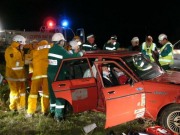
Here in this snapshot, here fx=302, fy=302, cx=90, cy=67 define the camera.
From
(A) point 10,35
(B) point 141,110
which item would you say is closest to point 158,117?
(B) point 141,110

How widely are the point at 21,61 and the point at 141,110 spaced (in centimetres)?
334

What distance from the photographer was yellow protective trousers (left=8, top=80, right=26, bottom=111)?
7.53 meters

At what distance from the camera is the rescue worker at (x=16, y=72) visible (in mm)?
7348

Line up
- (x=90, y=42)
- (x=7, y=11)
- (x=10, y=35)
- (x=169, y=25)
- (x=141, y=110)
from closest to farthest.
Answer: (x=141, y=110), (x=90, y=42), (x=10, y=35), (x=169, y=25), (x=7, y=11)

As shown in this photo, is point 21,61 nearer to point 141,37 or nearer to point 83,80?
point 83,80

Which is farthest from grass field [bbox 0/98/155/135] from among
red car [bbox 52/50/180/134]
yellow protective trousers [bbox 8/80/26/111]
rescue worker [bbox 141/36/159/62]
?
rescue worker [bbox 141/36/159/62]

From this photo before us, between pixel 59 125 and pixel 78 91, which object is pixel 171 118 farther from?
pixel 59 125

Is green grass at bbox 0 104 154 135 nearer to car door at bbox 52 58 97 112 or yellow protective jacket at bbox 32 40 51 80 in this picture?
car door at bbox 52 58 97 112

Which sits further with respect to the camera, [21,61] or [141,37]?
[141,37]

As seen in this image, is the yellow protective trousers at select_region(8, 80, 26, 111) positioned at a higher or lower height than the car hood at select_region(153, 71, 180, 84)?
lower

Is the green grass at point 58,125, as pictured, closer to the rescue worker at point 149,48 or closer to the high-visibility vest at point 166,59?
the high-visibility vest at point 166,59

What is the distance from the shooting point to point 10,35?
861 inches

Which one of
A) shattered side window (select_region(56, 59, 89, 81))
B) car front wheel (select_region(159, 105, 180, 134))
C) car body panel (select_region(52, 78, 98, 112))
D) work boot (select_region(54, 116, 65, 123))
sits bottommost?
work boot (select_region(54, 116, 65, 123))

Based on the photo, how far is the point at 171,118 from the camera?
5543mm
